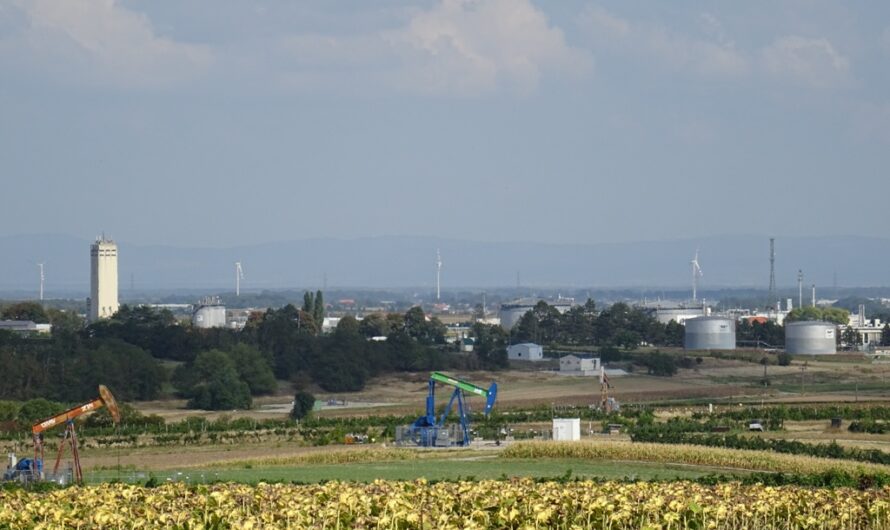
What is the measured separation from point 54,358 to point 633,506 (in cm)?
7357

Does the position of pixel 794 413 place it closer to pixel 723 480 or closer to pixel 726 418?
pixel 726 418

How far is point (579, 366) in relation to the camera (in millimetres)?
108375

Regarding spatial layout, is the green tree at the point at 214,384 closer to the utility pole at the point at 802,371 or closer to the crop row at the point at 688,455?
the utility pole at the point at 802,371

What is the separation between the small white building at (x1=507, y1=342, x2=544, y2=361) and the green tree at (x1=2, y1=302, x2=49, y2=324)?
52236 millimetres

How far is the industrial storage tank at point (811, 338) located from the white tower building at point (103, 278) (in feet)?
238

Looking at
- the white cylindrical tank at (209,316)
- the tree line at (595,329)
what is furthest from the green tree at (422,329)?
the white cylindrical tank at (209,316)

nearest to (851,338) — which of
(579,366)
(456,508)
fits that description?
(579,366)

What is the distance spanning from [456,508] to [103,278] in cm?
14328

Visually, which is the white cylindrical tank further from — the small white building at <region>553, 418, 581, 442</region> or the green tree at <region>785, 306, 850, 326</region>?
the small white building at <region>553, 418, 581, 442</region>

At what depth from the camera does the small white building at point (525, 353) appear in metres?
120

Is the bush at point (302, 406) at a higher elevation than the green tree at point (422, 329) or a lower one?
lower

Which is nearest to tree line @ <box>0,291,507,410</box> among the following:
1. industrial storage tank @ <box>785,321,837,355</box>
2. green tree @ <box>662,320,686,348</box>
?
green tree @ <box>662,320,686,348</box>

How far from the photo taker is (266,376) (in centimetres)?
9450

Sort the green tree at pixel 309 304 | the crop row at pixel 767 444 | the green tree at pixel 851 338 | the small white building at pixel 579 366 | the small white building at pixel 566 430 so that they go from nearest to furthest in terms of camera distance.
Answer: the crop row at pixel 767 444 < the small white building at pixel 566 430 < the small white building at pixel 579 366 < the green tree at pixel 851 338 < the green tree at pixel 309 304
